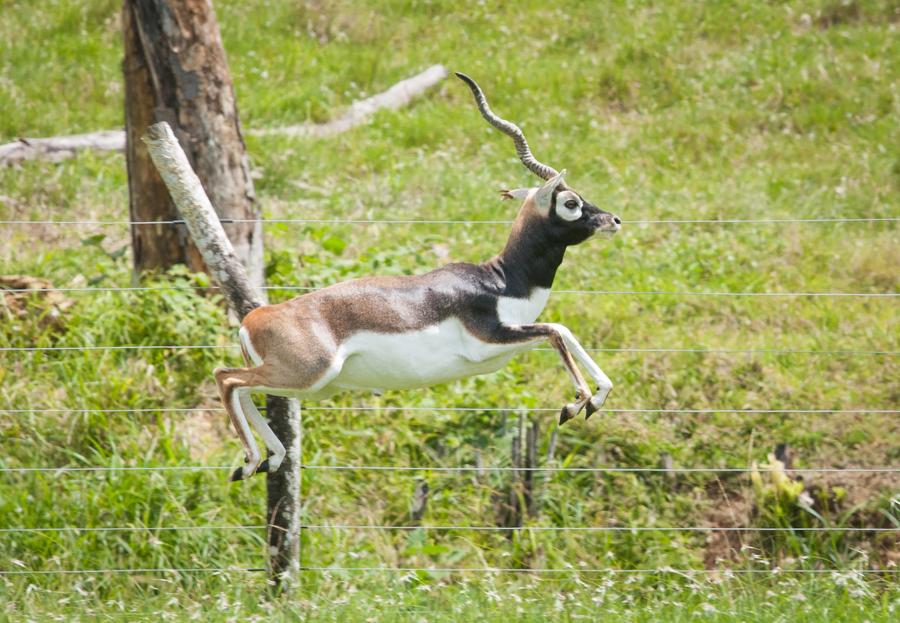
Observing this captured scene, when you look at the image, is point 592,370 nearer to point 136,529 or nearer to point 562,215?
point 562,215

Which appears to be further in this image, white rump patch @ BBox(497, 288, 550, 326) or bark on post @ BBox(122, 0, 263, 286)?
bark on post @ BBox(122, 0, 263, 286)

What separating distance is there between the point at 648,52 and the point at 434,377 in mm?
9032

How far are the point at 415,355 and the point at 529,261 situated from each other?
437 mm

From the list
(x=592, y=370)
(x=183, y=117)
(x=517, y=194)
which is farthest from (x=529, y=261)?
(x=183, y=117)

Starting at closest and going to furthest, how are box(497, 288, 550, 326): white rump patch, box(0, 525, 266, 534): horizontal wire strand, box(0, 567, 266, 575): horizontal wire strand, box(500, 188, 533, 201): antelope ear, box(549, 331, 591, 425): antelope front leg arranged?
box(549, 331, 591, 425): antelope front leg, box(497, 288, 550, 326): white rump patch, box(500, 188, 533, 201): antelope ear, box(0, 567, 266, 575): horizontal wire strand, box(0, 525, 266, 534): horizontal wire strand

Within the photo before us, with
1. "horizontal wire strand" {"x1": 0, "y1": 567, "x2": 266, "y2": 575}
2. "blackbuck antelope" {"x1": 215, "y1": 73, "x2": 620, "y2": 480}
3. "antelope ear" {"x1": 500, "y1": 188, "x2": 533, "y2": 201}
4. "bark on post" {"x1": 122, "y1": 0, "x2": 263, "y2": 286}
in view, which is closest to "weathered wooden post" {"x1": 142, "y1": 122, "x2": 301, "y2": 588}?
"blackbuck antelope" {"x1": 215, "y1": 73, "x2": 620, "y2": 480}

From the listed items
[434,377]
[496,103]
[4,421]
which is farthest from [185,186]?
[496,103]

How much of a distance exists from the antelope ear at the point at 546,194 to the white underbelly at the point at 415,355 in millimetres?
410

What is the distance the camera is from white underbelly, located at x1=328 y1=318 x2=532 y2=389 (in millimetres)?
3123

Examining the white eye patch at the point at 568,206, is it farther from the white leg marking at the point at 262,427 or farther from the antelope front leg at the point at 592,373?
the white leg marking at the point at 262,427

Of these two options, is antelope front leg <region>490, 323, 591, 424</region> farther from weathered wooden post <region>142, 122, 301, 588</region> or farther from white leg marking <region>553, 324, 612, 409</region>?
weathered wooden post <region>142, 122, 301, 588</region>

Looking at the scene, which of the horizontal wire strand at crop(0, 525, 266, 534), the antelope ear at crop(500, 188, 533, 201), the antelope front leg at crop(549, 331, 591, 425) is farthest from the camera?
the horizontal wire strand at crop(0, 525, 266, 534)

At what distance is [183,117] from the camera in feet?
21.0

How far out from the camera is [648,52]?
37.7ft
